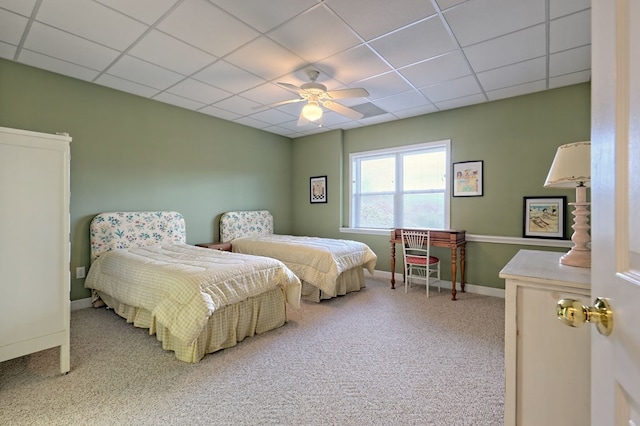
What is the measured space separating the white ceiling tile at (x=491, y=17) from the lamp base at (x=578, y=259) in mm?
1791

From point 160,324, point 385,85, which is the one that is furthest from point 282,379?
point 385,85

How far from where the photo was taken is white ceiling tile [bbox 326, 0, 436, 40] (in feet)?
6.93

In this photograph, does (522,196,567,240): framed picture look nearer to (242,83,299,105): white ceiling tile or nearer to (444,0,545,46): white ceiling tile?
(444,0,545,46): white ceiling tile

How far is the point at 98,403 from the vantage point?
1783mm

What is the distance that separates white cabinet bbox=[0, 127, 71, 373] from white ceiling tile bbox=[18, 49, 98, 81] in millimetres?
1650

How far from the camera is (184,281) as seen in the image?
2.29 m

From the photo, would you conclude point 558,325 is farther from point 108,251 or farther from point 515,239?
point 108,251

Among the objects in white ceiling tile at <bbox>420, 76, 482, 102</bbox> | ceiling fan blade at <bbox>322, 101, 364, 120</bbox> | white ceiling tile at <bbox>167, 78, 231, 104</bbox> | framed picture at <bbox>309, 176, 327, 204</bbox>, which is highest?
white ceiling tile at <bbox>420, 76, 482, 102</bbox>

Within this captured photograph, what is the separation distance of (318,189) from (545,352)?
4647 mm

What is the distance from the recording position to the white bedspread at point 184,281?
2.20 metres

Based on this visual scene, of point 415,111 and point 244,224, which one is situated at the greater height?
point 415,111

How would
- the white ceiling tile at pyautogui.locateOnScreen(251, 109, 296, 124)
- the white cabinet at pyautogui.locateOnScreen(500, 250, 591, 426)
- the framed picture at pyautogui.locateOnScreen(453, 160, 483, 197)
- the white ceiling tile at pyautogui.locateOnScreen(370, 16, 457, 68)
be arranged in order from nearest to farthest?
the white cabinet at pyautogui.locateOnScreen(500, 250, 591, 426), the white ceiling tile at pyautogui.locateOnScreen(370, 16, 457, 68), the framed picture at pyautogui.locateOnScreen(453, 160, 483, 197), the white ceiling tile at pyautogui.locateOnScreen(251, 109, 296, 124)

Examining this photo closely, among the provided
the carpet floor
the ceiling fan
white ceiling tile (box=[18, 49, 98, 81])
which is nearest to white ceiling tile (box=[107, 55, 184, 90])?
white ceiling tile (box=[18, 49, 98, 81])

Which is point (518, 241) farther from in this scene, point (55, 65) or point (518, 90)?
point (55, 65)
